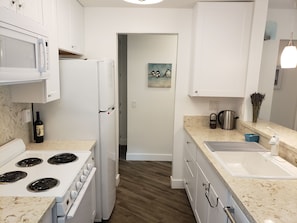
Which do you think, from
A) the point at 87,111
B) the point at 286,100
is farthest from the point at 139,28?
the point at 286,100

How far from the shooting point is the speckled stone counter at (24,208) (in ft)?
3.47

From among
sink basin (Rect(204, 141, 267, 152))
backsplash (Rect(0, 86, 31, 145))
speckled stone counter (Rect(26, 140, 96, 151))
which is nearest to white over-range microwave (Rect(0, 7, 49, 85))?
backsplash (Rect(0, 86, 31, 145))

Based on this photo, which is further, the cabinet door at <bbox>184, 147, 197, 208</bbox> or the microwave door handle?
the cabinet door at <bbox>184, 147, 197, 208</bbox>

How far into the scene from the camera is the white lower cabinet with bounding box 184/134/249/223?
1.37 metres

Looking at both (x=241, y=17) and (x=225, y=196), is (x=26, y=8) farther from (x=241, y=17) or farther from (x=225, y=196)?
(x=241, y=17)

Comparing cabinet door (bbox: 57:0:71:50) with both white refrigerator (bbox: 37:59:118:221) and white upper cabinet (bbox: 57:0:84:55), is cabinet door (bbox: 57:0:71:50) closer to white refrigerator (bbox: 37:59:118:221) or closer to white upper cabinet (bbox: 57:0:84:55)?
white upper cabinet (bbox: 57:0:84:55)

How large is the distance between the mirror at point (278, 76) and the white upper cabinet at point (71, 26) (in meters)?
2.29

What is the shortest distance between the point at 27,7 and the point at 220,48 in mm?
1951

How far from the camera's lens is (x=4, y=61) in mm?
1116

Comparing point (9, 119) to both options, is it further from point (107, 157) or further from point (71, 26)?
point (71, 26)

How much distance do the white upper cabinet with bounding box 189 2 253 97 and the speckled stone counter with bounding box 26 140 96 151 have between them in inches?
52.5

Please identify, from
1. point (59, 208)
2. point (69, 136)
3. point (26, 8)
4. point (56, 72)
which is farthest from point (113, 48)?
point (59, 208)

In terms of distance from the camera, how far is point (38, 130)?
2.20 m

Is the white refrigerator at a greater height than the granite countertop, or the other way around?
the white refrigerator
